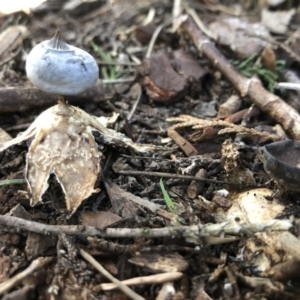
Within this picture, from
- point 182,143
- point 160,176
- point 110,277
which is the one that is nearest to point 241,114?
point 182,143

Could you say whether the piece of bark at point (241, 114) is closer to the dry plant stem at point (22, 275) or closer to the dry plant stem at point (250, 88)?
the dry plant stem at point (250, 88)

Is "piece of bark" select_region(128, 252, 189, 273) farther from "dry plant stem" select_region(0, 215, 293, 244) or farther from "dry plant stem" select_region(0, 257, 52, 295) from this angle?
"dry plant stem" select_region(0, 257, 52, 295)

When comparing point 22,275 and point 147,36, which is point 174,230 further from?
point 147,36

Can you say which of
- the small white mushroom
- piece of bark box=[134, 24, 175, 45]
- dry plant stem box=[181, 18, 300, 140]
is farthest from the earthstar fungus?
piece of bark box=[134, 24, 175, 45]

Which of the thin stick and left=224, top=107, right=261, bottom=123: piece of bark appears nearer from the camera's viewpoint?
the thin stick

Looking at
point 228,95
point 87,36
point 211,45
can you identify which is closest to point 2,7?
point 87,36

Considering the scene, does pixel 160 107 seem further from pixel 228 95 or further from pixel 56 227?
pixel 56 227

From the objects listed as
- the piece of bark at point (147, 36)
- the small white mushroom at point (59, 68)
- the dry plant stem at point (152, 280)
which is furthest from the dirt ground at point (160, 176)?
the small white mushroom at point (59, 68)

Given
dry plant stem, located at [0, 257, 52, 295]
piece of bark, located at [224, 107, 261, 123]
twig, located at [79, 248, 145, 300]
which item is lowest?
dry plant stem, located at [0, 257, 52, 295]
